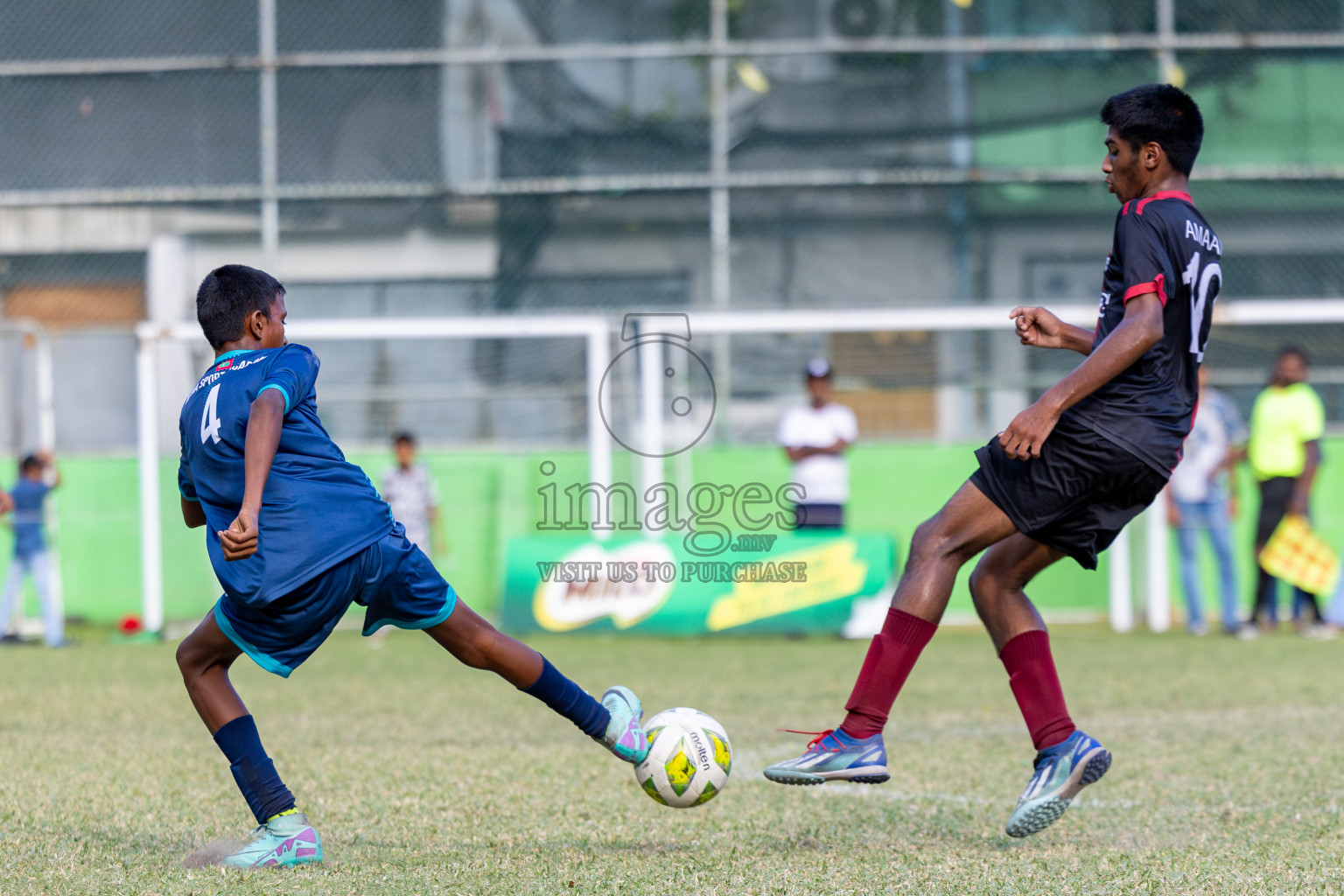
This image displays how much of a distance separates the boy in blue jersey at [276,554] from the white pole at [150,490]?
27.2 feet

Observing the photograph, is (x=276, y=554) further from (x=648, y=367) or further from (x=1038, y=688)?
(x=648, y=367)

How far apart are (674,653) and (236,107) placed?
8.30 metres

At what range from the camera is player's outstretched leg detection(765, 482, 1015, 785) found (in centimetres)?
396

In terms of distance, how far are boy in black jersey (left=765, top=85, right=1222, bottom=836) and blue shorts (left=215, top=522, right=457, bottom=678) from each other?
41.0 inches

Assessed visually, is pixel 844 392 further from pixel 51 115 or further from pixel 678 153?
pixel 51 115

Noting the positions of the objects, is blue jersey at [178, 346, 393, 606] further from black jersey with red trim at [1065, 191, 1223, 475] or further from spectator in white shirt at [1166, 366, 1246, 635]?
spectator in white shirt at [1166, 366, 1246, 635]

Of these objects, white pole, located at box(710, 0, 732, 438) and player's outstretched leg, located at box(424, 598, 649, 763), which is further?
white pole, located at box(710, 0, 732, 438)

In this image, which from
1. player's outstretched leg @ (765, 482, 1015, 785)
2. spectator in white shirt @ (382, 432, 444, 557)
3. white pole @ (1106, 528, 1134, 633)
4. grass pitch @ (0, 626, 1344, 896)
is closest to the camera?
grass pitch @ (0, 626, 1344, 896)

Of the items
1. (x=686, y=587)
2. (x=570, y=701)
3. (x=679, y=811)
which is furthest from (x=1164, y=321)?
(x=686, y=587)

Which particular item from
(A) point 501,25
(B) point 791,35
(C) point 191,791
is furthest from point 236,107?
(C) point 191,791

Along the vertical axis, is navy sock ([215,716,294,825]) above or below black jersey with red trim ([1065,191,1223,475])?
below

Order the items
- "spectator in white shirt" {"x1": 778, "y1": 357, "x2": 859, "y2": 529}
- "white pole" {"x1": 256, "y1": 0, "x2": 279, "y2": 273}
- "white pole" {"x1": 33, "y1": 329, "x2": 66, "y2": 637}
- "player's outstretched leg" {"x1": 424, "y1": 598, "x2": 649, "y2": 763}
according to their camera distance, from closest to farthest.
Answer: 1. "player's outstretched leg" {"x1": 424, "y1": 598, "x2": 649, "y2": 763}
2. "spectator in white shirt" {"x1": 778, "y1": 357, "x2": 859, "y2": 529}
3. "white pole" {"x1": 33, "y1": 329, "x2": 66, "y2": 637}
4. "white pole" {"x1": 256, "y1": 0, "x2": 279, "y2": 273}

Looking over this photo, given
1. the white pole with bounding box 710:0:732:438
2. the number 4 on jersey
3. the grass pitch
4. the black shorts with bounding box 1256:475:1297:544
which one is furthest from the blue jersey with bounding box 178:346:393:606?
the white pole with bounding box 710:0:732:438

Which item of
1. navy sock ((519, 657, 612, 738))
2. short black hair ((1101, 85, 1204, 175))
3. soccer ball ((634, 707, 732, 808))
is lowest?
soccer ball ((634, 707, 732, 808))
